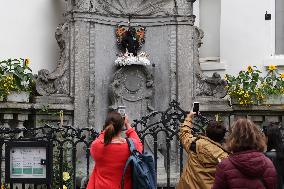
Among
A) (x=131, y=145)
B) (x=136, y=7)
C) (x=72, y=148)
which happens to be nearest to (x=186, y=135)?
(x=131, y=145)

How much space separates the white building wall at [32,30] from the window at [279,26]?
14.3 feet

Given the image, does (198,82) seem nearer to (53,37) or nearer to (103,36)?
(103,36)

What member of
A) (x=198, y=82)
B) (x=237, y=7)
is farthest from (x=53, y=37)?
(x=237, y=7)

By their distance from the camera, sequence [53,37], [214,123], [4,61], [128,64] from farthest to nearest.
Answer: [53,37] < [128,64] < [4,61] < [214,123]

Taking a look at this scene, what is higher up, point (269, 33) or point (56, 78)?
point (269, 33)

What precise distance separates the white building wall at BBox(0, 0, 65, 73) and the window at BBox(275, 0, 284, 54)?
4354 mm

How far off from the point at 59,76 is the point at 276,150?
5.73m

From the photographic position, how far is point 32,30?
461 inches

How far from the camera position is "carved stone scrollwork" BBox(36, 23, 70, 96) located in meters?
11.0

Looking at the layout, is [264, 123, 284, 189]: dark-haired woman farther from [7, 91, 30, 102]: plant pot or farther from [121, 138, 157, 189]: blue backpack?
[7, 91, 30, 102]: plant pot

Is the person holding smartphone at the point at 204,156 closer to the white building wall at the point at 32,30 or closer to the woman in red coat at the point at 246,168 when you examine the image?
the woman in red coat at the point at 246,168

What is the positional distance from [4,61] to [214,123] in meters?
5.27

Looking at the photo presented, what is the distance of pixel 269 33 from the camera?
12.9m

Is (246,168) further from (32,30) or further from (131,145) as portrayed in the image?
(32,30)
